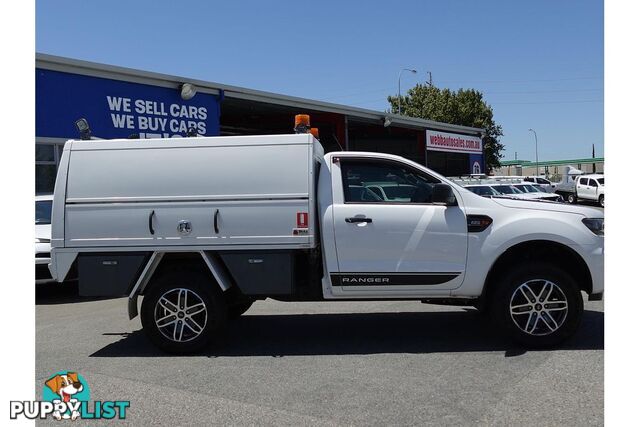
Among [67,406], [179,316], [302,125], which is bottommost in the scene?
[67,406]

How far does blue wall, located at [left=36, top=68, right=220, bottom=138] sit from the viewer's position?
45.9 feet

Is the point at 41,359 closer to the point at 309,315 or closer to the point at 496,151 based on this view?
the point at 309,315

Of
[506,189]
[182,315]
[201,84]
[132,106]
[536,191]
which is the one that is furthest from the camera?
[536,191]

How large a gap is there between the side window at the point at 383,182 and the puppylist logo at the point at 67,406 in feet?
9.55

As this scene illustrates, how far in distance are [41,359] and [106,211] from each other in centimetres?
165

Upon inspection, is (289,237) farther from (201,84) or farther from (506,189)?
(506,189)

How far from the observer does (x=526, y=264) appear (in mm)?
5680

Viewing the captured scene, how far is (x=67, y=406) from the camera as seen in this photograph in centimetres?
456

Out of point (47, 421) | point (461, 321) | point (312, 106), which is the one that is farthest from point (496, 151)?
point (47, 421)

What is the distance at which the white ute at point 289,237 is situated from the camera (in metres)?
5.64

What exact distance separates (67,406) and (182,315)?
1.51 m

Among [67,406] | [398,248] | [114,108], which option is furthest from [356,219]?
[114,108]

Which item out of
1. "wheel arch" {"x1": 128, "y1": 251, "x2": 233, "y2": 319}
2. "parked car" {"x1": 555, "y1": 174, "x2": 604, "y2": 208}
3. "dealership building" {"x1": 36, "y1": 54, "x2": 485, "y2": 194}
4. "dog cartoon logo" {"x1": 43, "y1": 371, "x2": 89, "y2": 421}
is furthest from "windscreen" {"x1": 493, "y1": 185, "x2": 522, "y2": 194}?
"dog cartoon logo" {"x1": 43, "y1": 371, "x2": 89, "y2": 421}

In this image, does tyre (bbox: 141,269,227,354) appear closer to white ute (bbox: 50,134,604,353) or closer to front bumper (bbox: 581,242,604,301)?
white ute (bbox: 50,134,604,353)
